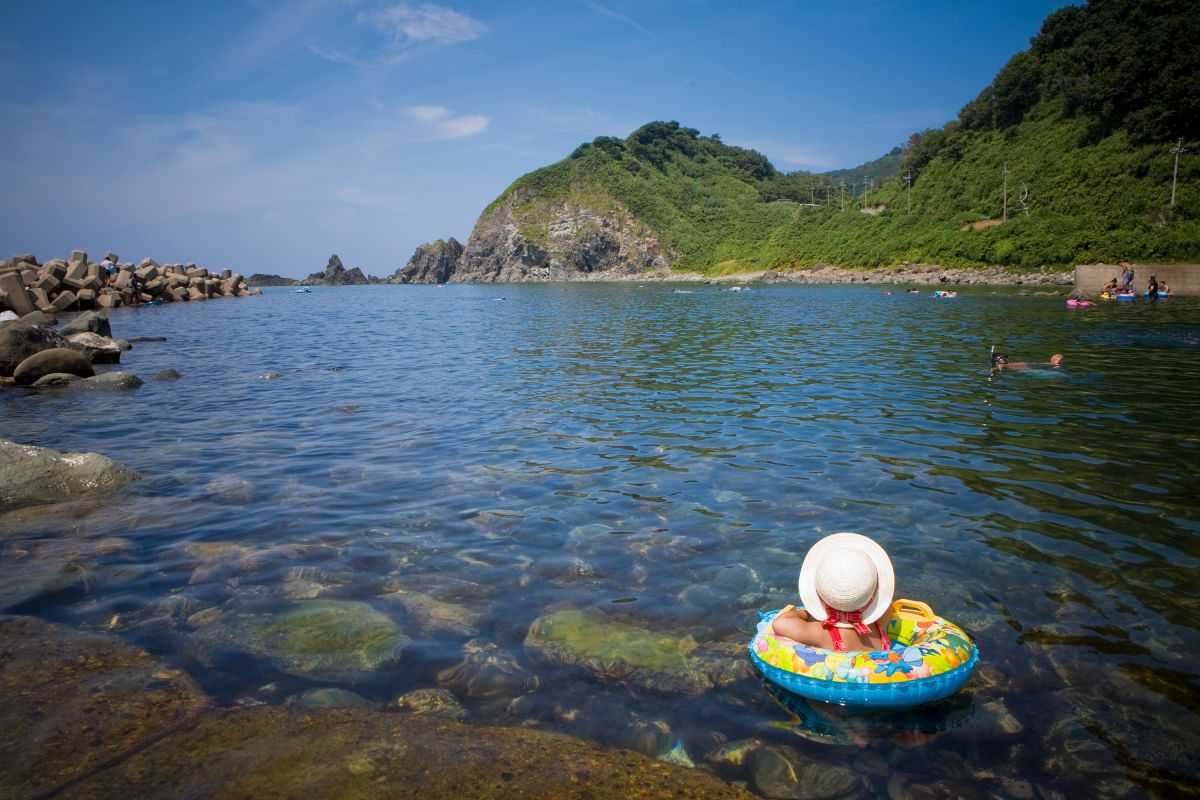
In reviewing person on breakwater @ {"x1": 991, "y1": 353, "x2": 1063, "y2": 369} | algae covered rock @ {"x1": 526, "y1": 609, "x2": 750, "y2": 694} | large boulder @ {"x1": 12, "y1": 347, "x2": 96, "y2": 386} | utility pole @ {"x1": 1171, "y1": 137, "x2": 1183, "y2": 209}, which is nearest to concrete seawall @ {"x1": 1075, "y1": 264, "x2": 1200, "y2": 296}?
utility pole @ {"x1": 1171, "y1": 137, "x2": 1183, "y2": 209}

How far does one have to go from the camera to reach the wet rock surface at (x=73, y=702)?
411cm

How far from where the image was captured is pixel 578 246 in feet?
534

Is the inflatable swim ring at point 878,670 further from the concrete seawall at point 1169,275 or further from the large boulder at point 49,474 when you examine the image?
the concrete seawall at point 1169,275

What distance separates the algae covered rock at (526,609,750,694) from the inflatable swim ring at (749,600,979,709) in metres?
0.51

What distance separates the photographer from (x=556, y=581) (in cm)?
710

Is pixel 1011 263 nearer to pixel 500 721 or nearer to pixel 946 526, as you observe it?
pixel 946 526

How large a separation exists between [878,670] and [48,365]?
23229mm

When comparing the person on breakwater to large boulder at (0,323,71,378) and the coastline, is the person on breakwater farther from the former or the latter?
the coastline

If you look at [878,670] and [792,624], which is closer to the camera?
[878,670]

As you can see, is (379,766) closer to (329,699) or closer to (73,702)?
(329,699)

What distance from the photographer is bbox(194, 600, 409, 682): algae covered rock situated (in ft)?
18.2

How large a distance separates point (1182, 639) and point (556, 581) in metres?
5.72

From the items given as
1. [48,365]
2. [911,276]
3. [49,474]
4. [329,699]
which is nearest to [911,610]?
[329,699]

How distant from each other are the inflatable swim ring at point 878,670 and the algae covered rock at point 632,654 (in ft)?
1.66
